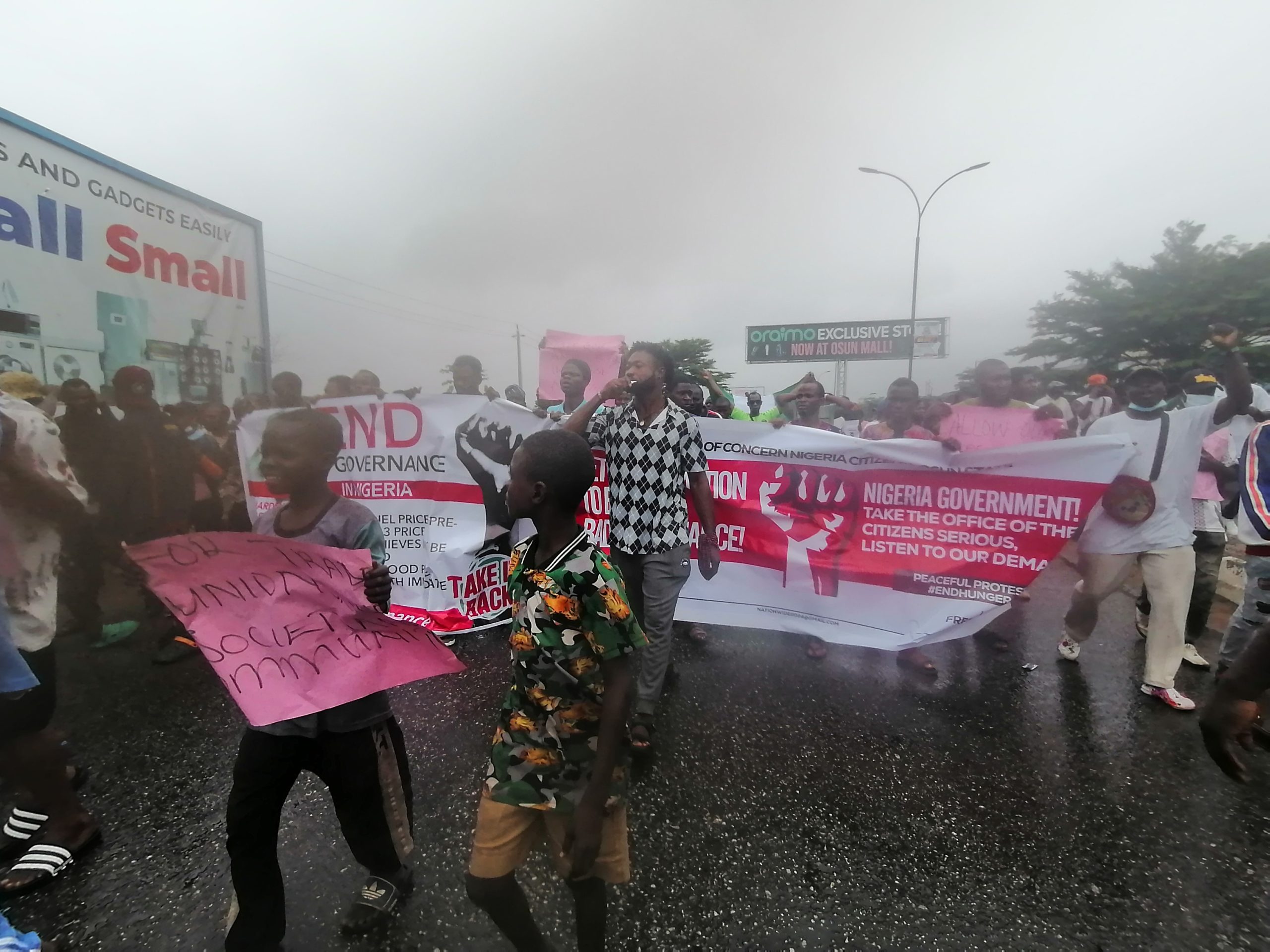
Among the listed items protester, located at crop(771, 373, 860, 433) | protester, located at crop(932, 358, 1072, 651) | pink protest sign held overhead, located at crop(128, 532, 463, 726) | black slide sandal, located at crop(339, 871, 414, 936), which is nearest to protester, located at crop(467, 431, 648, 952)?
pink protest sign held overhead, located at crop(128, 532, 463, 726)

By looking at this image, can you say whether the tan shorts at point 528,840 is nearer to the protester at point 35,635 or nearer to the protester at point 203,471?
the protester at point 35,635

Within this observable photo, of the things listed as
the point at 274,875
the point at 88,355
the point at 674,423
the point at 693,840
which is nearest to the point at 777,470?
the point at 674,423

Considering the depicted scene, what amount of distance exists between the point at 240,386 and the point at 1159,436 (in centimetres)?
694

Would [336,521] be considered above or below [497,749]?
above

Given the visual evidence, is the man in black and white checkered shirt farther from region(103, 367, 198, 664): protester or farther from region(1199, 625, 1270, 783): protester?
region(103, 367, 198, 664): protester

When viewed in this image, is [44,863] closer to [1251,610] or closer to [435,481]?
[435,481]

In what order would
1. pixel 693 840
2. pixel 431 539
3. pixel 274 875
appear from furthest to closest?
1. pixel 431 539
2. pixel 693 840
3. pixel 274 875

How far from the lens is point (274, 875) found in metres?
1.80

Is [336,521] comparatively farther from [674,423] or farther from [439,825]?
[674,423]

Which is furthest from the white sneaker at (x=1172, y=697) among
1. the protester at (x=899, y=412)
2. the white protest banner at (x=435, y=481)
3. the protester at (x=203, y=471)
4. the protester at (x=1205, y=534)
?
the protester at (x=203, y=471)

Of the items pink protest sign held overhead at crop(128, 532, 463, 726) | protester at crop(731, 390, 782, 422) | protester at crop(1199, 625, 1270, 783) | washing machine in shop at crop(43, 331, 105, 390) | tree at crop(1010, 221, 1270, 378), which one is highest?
tree at crop(1010, 221, 1270, 378)

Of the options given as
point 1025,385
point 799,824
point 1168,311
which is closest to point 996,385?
point 1025,385

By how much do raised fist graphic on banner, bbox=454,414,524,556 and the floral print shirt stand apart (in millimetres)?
2734

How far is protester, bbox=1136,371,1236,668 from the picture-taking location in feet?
14.0
